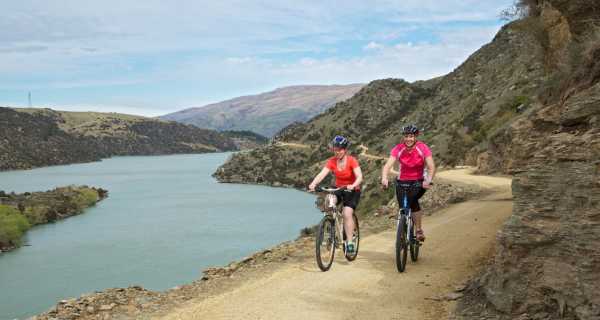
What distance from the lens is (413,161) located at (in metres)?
9.48

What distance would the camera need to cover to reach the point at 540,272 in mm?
6430

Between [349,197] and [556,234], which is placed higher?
[349,197]

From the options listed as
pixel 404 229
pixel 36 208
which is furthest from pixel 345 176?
pixel 36 208

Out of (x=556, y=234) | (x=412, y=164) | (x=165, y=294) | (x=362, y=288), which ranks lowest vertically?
(x=165, y=294)

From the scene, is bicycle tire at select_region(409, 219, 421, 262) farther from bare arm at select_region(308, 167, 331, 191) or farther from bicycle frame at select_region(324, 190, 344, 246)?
bare arm at select_region(308, 167, 331, 191)

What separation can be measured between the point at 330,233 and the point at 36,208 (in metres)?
82.8

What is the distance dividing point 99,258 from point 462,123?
44.9 meters

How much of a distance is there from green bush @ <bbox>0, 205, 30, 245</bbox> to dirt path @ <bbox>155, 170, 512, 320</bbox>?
62.2m

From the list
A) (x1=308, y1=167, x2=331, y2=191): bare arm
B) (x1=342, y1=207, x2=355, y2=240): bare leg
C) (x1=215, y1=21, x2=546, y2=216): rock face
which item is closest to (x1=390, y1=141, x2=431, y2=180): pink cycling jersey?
(x1=342, y1=207, x2=355, y2=240): bare leg

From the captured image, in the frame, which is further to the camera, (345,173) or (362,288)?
(345,173)

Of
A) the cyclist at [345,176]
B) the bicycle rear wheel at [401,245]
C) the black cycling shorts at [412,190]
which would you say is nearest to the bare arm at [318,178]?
the cyclist at [345,176]

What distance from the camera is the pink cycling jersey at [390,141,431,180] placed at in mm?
9453

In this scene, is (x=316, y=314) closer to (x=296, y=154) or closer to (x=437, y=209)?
(x=437, y=209)

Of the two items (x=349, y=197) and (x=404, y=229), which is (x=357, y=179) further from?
(x=404, y=229)
